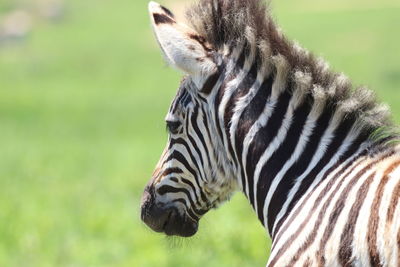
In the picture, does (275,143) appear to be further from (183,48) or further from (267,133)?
(183,48)

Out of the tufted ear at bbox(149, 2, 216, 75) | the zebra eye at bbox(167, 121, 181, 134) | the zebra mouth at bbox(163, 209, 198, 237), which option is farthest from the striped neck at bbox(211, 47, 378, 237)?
the zebra mouth at bbox(163, 209, 198, 237)

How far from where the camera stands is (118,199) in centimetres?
1286

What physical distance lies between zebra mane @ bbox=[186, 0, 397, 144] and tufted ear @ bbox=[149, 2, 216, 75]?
108 mm

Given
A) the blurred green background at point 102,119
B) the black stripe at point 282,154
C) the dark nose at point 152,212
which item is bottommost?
the black stripe at point 282,154

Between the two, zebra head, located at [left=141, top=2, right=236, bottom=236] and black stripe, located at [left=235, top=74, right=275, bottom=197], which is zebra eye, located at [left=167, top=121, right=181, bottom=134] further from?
black stripe, located at [left=235, top=74, right=275, bottom=197]

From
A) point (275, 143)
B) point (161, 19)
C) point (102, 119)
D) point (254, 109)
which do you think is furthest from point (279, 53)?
point (102, 119)

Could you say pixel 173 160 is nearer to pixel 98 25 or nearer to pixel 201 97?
pixel 201 97

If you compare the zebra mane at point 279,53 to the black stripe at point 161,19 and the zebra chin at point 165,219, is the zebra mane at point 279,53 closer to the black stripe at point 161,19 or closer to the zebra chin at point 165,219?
the black stripe at point 161,19

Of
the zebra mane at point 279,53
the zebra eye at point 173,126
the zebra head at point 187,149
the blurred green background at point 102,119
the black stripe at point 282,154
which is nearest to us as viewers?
the zebra mane at point 279,53

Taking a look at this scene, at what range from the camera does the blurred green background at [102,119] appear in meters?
9.12

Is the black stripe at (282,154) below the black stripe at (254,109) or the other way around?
below

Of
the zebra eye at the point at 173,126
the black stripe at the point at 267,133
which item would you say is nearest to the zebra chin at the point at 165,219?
the zebra eye at the point at 173,126

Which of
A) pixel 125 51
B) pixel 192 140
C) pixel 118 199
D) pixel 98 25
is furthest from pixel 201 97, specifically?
pixel 98 25

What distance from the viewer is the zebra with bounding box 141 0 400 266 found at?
10.5ft
